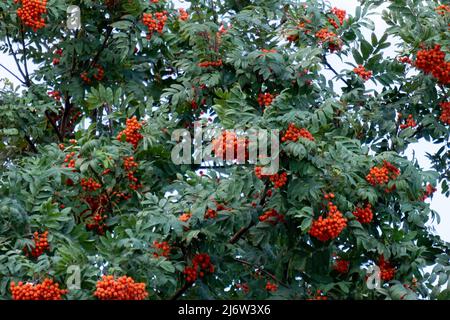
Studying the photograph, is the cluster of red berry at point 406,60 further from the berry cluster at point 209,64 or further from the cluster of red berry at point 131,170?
the cluster of red berry at point 131,170

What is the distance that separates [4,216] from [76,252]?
2.41 ft

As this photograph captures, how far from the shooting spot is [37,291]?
6297mm

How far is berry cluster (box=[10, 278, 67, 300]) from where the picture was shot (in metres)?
6.28

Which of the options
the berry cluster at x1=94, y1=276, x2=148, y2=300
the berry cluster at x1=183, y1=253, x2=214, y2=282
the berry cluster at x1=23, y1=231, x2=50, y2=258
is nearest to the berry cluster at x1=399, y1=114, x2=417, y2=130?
the berry cluster at x1=183, y1=253, x2=214, y2=282

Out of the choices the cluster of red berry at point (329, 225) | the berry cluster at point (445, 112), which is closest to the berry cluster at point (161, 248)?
the cluster of red berry at point (329, 225)

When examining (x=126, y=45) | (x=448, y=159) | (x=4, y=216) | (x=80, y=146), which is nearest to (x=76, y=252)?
(x=4, y=216)

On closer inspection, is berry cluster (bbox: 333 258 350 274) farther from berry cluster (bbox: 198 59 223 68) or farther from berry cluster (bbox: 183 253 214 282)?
berry cluster (bbox: 198 59 223 68)

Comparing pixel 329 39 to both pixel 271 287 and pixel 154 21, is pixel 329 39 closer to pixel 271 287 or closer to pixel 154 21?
pixel 154 21

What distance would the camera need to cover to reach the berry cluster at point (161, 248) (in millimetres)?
6895

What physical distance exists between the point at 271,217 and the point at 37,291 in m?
1.54

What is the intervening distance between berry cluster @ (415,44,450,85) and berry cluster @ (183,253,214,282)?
197 centimetres

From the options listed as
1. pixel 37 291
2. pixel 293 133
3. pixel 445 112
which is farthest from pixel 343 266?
pixel 37 291

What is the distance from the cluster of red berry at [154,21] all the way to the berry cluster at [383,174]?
231 centimetres
